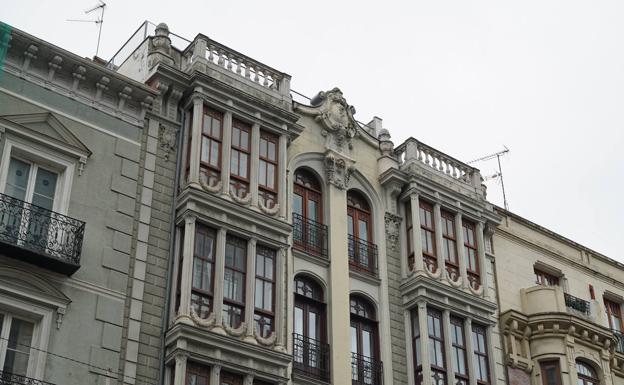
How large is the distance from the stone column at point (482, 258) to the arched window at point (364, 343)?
4.13 m

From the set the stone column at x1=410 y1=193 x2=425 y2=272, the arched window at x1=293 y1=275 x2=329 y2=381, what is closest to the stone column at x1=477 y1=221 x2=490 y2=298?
the stone column at x1=410 y1=193 x2=425 y2=272

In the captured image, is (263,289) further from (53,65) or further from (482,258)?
(482,258)

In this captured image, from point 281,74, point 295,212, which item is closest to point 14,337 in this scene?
point 295,212

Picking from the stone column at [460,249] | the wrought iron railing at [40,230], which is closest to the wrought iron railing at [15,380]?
the wrought iron railing at [40,230]

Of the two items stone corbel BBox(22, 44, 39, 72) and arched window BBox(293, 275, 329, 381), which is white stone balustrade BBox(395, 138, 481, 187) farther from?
stone corbel BBox(22, 44, 39, 72)

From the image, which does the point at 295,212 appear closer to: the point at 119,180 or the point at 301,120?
the point at 301,120

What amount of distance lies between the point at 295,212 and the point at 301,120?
3008mm

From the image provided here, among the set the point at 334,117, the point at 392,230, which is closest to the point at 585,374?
the point at 392,230

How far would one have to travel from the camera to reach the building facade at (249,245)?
22828 millimetres

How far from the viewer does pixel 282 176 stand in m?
27.3

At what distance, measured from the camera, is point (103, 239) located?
77.0ft

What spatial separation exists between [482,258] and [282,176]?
769 centimetres

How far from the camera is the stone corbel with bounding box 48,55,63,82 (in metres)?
24.4

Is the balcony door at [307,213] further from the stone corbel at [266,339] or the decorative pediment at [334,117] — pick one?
the stone corbel at [266,339]
